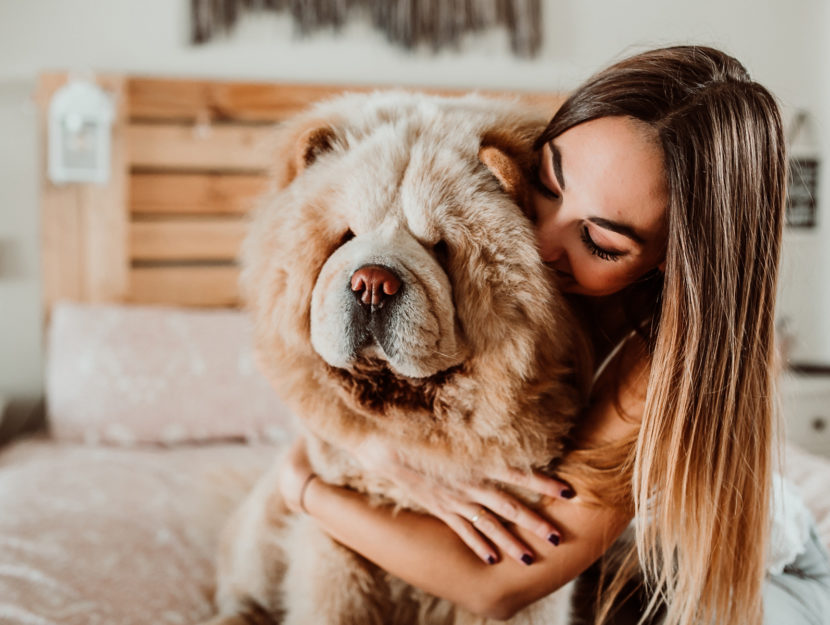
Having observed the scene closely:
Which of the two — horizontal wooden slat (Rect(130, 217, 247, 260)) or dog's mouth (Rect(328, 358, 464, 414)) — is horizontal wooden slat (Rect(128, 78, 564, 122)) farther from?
dog's mouth (Rect(328, 358, 464, 414))

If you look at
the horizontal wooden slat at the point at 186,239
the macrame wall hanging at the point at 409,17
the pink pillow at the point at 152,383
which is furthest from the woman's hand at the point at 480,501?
the macrame wall hanging at the point at 409,17

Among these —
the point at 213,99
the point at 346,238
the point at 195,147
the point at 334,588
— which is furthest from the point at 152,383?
the point at 346,238

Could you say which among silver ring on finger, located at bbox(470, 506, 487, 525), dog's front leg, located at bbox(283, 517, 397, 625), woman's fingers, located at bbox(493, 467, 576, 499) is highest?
woman's fingers, located at bbox(493, 467, 576, 499)

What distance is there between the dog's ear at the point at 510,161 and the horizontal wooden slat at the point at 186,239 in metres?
1.68

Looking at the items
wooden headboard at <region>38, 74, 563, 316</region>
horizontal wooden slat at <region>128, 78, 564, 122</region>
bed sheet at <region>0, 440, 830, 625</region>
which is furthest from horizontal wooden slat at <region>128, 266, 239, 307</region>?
bed sheet at <region>0, 440, 830, 625</region>

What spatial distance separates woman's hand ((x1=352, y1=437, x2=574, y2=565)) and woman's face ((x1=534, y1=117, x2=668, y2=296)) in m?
0.27

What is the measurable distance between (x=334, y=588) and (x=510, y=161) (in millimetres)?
615

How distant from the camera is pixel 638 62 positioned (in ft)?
2.85

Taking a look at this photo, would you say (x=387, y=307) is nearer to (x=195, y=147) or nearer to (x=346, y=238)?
(x=346, y=238)

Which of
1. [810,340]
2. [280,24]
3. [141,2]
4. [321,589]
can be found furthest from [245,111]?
[810,340]

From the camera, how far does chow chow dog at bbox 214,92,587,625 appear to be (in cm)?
79

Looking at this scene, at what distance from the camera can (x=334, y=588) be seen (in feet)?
3.08

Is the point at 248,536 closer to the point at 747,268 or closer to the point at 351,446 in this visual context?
the point at 351,446

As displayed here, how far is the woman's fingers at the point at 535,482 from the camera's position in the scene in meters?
0.89
